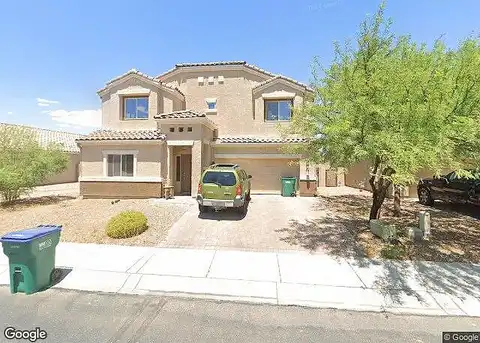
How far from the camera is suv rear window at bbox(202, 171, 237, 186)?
10.6 m

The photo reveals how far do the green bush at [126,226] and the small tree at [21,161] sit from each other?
350 inches

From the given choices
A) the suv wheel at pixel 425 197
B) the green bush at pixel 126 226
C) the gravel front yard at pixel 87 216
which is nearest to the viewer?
the green bush at pixel 126 226

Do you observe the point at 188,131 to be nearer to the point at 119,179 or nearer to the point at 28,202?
the point at 119,179

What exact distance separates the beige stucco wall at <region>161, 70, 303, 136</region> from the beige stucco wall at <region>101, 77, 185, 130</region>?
5.16 feet

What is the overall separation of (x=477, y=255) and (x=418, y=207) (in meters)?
6.96

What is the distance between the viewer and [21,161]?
14.4m

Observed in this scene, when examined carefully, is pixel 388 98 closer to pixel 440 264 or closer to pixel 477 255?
pixel 440 264

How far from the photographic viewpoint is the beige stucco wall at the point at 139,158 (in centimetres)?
1505

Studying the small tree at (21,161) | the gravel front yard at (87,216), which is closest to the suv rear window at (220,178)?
the gravel front yard at (87,216)

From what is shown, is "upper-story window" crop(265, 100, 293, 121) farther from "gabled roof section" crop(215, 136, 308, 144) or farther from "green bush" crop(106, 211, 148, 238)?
"green bush" crop(106, 211, 148, 238)

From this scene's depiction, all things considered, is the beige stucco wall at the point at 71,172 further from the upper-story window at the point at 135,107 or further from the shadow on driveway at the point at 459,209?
the shadow on driveway at the point at 459,209

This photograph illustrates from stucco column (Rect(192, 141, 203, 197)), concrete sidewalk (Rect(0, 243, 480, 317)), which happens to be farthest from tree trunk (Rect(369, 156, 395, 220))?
stucco column (Rect(192, 141, 203, 197))

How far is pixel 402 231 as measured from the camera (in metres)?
8.80

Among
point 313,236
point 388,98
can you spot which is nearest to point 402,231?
Answer: point 313,236
